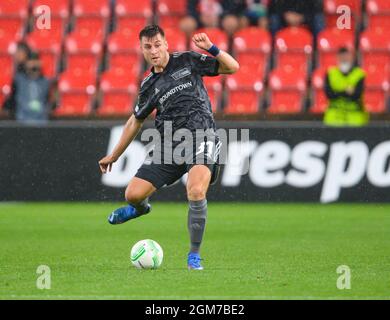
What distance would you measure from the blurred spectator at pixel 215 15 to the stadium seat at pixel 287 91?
1.17m

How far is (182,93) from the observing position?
909 centimetres

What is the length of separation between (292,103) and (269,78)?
61 centimetres

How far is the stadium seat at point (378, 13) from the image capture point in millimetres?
17562

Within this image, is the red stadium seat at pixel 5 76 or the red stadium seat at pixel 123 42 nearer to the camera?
the red stadium seat at pixel 5 76

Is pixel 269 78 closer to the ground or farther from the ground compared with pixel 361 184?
farther from the ground

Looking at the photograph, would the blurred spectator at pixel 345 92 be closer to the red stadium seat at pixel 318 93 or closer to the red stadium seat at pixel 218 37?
the red stadium seat at pixel 318 93

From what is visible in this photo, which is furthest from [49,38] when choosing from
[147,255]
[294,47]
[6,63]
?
[147,255]

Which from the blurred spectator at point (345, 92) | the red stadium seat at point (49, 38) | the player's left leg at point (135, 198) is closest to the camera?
the player's left leg at point (135, 198)

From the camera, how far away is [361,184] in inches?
592

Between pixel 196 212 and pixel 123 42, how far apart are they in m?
9.36

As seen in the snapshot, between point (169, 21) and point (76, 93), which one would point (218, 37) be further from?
point (76, 93)

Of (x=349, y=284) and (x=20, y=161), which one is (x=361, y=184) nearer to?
(x=20, y=161)

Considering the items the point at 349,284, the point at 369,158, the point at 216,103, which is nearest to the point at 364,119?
the point at 369,158

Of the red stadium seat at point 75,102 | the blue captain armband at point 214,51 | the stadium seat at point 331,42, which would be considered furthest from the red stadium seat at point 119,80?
the blue captain armband at point 214,51
